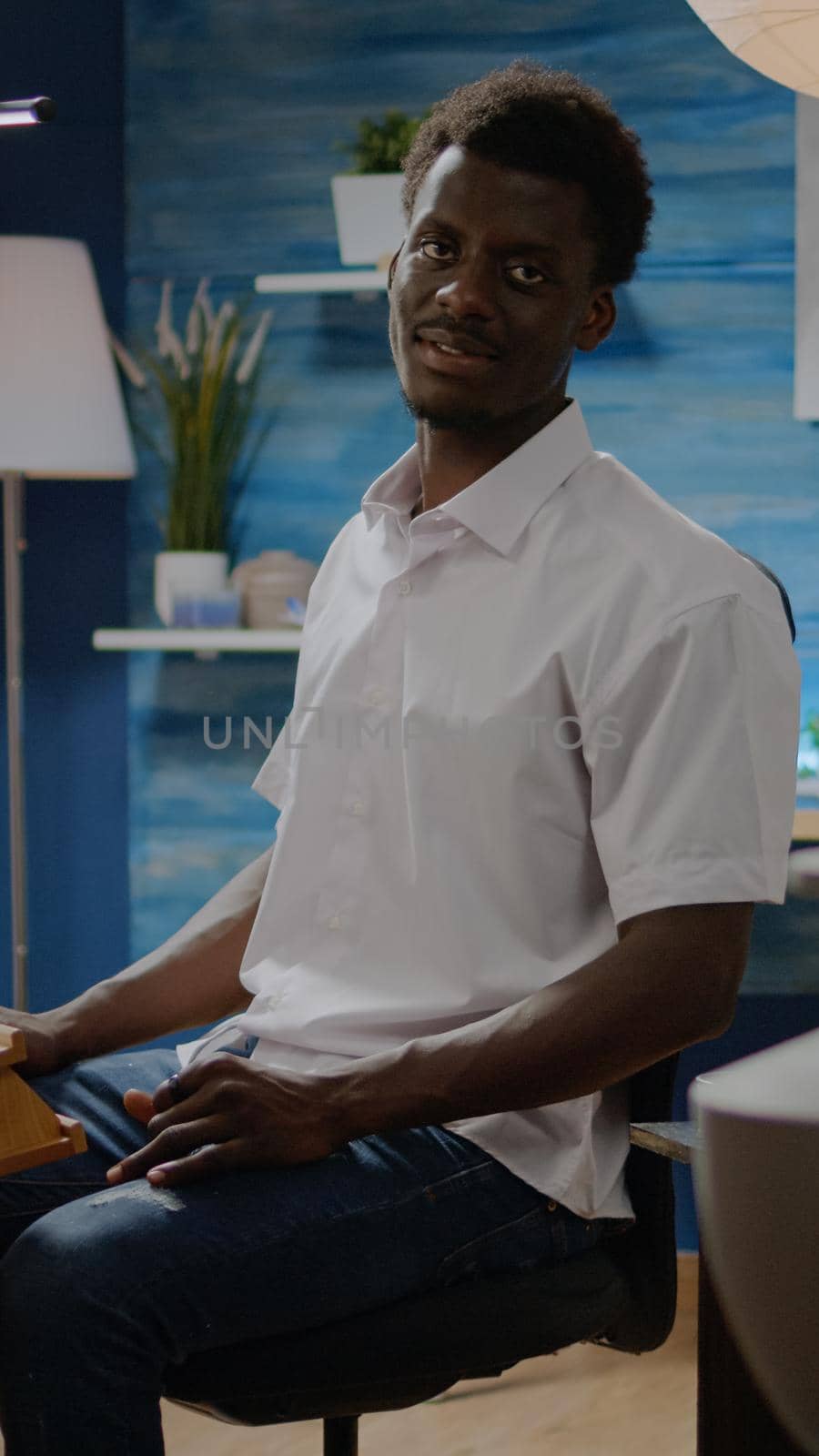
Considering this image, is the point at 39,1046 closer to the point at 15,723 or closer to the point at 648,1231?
the point at 648,1231

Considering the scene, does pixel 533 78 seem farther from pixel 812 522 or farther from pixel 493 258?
pixel 812 522

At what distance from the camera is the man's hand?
4.12 feet

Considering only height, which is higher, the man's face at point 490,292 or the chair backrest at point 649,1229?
the man's face at point 490,292

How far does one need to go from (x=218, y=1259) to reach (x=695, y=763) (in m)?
0.52

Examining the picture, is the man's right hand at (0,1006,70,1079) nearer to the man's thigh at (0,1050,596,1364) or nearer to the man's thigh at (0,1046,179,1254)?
the man's thigh at (0,1046,179,1254)

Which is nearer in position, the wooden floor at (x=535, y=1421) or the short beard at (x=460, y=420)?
the short beard at (x=460, y=420)

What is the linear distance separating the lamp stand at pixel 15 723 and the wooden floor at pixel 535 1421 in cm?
89

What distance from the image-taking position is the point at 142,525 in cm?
350

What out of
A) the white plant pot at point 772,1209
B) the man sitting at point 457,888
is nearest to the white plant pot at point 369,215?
the man sitting at point 457,888

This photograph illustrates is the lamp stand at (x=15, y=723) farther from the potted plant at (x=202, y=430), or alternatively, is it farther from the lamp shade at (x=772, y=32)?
the lamp shade at (x=772, y=32)

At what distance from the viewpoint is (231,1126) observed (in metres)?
1.26

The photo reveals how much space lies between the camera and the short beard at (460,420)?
156cm

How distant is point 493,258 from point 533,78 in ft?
0.62

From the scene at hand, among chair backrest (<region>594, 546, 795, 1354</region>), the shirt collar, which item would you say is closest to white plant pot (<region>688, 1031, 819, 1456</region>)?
chair backrest (<region>594, 546, 795, 1354</region>)
